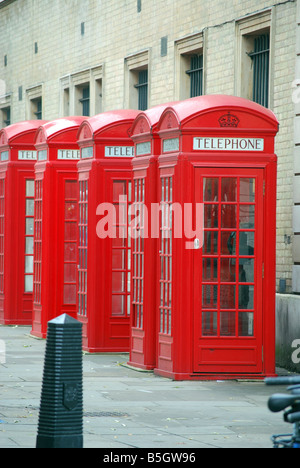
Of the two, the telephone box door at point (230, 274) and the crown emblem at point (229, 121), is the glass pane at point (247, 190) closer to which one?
the telephone box door at point (230, 274)

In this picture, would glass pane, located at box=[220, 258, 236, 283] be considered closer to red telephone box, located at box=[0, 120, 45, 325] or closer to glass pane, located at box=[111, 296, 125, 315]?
glass pane, located at box=[111, 296, 125, 315]

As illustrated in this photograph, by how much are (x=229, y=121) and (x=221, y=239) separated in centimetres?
124

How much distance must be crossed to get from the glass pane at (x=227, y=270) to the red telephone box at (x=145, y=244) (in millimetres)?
983

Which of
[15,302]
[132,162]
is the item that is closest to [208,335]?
[132,162]

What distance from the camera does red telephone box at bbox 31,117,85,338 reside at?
16406mm

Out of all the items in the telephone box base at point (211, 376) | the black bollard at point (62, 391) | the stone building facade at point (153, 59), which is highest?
the stone building facade at point (153, 59)

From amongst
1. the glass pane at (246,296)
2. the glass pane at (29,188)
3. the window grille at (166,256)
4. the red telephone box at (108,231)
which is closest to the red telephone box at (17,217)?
the glass pane at (29,188)

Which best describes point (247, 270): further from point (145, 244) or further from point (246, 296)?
point (145, 244)

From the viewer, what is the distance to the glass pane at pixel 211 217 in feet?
39.3

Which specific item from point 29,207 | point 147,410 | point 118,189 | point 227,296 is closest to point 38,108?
point 29,207

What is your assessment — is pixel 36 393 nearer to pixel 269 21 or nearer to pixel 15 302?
pixel 269 21

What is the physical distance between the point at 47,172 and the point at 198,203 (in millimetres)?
4993

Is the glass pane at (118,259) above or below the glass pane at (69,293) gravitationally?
above

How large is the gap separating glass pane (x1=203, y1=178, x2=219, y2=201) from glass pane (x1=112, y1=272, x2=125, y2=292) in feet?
9.79
